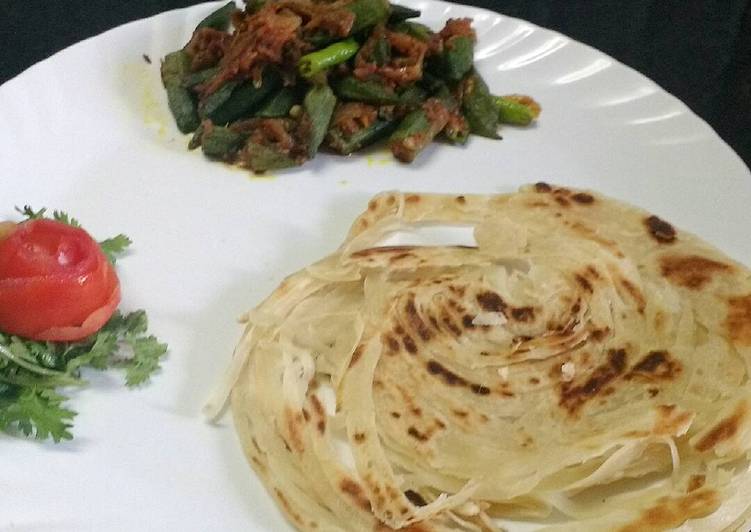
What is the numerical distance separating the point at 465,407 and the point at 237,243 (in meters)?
1.19

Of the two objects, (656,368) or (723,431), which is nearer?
Answer: (723,431)

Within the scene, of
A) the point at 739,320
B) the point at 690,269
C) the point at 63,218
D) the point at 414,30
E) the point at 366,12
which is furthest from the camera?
the point at 414,30

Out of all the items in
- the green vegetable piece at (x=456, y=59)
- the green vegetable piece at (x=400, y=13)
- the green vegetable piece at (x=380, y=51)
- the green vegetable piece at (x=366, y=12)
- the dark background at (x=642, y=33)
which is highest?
the green vegetable piece at (x=366, y=12)

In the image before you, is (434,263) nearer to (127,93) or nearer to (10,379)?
(10,379)

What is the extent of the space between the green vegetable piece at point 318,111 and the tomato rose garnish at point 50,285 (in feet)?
4.07

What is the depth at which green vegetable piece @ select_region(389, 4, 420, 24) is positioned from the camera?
427cm

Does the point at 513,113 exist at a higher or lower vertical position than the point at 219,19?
lower

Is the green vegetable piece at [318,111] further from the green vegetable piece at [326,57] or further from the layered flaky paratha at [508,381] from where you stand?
the layered flaky paratha at [508,381]

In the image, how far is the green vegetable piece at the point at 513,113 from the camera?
400 centimetres

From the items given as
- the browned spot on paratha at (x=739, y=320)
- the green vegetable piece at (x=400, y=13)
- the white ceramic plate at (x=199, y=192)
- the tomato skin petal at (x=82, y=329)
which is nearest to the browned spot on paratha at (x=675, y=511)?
the browned spot on paratha at (x=739, y=320)

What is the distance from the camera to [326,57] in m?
4.01

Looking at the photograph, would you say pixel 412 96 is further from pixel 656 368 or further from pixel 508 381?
pixel 656 368

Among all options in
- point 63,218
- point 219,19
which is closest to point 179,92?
point 219,19

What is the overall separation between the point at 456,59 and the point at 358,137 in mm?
671
